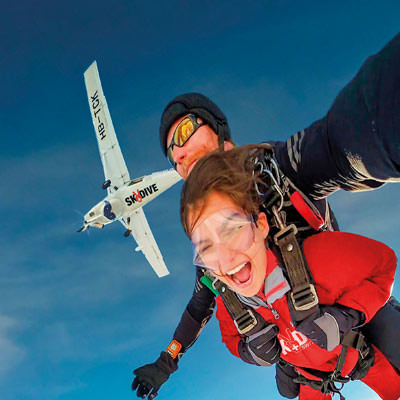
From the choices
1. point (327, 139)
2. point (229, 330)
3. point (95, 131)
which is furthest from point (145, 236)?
point (327, 139)

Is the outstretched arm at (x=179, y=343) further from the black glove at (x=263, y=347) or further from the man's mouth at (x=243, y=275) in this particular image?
the man's mouth at (x=243, y=275)

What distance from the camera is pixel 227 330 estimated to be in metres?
2.68

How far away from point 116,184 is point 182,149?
1885 cm

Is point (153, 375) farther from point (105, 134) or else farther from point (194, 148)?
point (105, 134)

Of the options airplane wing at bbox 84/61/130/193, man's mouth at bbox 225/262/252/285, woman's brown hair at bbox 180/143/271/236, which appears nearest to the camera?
woman's brown hair at bbox 180/143/271/236

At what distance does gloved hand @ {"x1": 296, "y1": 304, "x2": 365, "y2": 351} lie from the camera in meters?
1.99

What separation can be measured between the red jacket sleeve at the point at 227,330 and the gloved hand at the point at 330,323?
732mm

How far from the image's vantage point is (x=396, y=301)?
264cm

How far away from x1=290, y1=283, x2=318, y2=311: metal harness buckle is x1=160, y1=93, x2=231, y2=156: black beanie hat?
1343 millimetres

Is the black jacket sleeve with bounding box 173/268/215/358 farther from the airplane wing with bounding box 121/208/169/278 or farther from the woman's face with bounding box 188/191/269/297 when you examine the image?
the airplane wing with bounding box 121/208/169/278

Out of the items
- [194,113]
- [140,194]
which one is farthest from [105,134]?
[194,113]

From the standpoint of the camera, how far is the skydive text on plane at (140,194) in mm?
18562

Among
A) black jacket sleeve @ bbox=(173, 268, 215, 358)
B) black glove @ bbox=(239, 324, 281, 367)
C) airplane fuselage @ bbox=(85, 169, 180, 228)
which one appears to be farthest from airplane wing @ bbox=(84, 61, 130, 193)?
black glove @ bbox=(239, 324, 281, 367)

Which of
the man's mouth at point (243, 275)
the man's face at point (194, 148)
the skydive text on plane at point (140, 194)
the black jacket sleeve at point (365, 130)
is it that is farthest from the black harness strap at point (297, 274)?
the skydive text on plane at point (140, 194)
